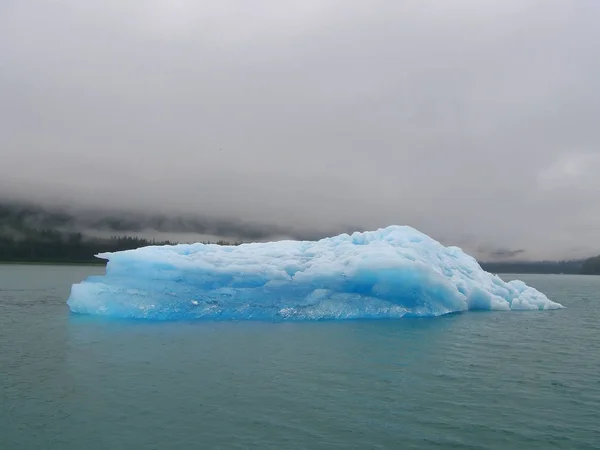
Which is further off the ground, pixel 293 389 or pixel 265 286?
pixel 265 286

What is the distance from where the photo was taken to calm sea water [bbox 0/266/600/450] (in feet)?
24.3

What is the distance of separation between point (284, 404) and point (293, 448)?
77.7 inches

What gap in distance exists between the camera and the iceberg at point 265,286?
64.4ft

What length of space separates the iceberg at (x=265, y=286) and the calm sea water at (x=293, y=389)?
238 cm

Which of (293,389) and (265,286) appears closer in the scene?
(293,389)

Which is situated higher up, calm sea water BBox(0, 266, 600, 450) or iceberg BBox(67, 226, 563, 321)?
iceberg BBox(67, 226, 563, 321)

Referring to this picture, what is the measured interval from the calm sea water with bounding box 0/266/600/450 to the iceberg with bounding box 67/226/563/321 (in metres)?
2.38

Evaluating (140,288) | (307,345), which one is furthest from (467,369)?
(140,288)

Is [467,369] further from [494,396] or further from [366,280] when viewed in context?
[366,280]

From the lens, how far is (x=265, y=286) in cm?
2006

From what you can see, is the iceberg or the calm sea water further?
the iceberg

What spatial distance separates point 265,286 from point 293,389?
34.1 feet

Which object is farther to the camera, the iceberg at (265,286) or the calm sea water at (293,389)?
the iceberg at (265,286)

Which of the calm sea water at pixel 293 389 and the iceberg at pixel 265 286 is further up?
the iceberg at pixel 265 286
